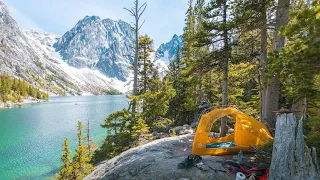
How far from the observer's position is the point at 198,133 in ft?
28.0

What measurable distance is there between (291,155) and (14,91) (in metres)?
125

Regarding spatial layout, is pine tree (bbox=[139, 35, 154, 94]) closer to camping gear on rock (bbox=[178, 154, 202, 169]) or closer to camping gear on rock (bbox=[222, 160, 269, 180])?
camping gear on rock (bbox=[178, 154, 202, 169])

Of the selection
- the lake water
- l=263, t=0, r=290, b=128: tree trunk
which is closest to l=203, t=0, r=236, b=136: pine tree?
l=263, t=0, r=290, b=128: tree trunk

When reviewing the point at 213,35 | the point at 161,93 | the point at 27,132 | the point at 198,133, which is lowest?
the point at 27,132

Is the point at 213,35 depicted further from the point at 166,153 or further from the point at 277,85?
the point at 166,153

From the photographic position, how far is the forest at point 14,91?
88625mm

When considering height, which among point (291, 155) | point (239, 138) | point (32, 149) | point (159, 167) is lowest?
point (32, 149)

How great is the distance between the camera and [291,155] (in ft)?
16.4

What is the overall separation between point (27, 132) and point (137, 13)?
34.4 metres

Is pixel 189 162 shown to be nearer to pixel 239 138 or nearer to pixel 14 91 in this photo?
pixel 239 138

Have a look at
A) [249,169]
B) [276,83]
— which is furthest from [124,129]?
[249,169]

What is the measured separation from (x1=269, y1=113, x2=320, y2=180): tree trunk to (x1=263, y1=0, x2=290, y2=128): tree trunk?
432 centimetres

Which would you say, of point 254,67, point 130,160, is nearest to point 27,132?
point 130,160

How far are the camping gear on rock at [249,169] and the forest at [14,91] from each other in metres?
102
